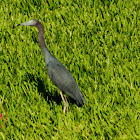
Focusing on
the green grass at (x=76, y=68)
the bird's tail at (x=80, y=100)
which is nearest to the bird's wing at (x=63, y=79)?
the bird's tail at (x=80, y=100)

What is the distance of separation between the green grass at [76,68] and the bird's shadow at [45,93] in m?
0.01

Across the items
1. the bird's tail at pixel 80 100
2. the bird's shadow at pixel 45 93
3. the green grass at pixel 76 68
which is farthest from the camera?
the bird's shadow at pixel 45 93

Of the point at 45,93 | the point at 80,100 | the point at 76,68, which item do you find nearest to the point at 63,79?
the point at 80,100

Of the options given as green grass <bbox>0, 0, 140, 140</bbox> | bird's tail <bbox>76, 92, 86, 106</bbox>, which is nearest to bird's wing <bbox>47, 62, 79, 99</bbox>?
bird's tail <bbox>76, 92, 86, 106</bbox>

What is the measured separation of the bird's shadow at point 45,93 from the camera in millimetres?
4488

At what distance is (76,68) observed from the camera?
16.0 ft

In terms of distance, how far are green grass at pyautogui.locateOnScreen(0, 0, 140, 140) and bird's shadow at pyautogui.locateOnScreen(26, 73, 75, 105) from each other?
0.01 metres

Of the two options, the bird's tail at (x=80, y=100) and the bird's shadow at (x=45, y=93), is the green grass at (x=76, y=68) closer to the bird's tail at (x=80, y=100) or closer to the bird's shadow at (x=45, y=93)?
the bird's shadow at (x=45, y=93)

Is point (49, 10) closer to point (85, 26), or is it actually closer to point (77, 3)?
point (77, 3)

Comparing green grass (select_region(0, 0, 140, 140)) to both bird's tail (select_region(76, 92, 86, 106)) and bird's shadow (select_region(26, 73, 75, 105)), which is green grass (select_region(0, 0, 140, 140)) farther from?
bird's tail (select_region(76, 92, 86, 106))

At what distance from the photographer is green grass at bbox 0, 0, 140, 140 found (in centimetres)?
396

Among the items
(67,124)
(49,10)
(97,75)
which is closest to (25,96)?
(67,124)

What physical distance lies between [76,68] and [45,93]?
2.17 ft

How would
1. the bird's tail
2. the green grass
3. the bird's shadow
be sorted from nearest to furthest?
the green grass, the bird's tail, the bird's shadow
